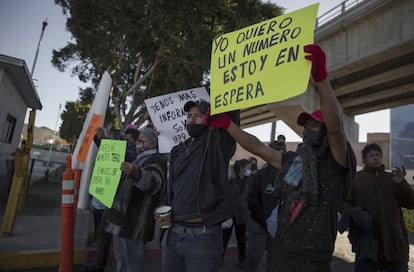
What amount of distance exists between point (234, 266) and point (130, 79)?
44.8ft

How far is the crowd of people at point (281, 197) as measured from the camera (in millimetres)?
1829

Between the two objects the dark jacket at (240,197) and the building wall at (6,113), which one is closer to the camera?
the dark jacket at (240,197)

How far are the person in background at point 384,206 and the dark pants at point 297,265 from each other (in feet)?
4.98

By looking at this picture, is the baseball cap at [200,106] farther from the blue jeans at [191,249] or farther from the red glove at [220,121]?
the blue jeans at [191,249]

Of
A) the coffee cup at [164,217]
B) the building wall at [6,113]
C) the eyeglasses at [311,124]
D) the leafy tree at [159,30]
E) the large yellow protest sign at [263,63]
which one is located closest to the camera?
the large yellow protest sign at [263,63]

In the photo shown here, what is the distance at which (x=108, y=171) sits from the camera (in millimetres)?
2918

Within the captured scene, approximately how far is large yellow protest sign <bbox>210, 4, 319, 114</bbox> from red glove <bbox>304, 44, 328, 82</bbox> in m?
0.04

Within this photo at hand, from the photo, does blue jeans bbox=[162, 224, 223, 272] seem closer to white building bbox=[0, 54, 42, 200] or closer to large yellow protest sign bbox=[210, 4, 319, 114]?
large yellow protest sign bbox=[210, 4, 319, 114]

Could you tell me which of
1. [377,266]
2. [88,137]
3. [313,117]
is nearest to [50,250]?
[88,137]

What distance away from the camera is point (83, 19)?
1309 centimetres

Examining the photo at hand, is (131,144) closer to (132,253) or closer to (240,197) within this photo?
(132,253)

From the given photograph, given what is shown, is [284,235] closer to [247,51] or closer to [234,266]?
[247,51]

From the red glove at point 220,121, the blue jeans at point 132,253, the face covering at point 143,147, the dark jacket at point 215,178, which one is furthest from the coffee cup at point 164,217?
the face covering at point 143,147

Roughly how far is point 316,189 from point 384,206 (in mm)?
1705
